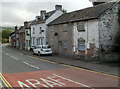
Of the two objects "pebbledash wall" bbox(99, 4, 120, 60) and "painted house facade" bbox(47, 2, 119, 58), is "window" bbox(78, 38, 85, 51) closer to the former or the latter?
"painted house facade" bbox(47, 2, 119, 58)

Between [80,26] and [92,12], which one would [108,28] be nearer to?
[92,12]

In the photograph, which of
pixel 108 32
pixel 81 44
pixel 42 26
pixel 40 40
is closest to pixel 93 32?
pixel 108 32

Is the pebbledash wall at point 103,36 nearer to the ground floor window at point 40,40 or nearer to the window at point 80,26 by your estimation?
the window at point 80,26

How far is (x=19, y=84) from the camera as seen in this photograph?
8445mm

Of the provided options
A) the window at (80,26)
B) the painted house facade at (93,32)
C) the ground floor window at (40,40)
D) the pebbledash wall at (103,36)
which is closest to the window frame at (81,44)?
the painted house facade at (93,32)

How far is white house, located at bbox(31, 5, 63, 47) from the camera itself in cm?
3067

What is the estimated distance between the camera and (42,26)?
31641mm

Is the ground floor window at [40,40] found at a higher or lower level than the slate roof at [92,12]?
lower

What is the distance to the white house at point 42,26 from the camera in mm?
30673

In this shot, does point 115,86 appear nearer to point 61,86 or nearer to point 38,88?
point 61,86

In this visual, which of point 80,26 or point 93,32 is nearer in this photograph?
point 93,32

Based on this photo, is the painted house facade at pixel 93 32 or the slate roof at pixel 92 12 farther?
the slate roof at pixel 92 12

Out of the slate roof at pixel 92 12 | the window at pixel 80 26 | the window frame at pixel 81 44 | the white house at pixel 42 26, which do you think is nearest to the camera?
the slate roof at pixel 92 12

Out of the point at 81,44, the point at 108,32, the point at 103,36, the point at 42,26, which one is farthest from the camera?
the point at 42,26
